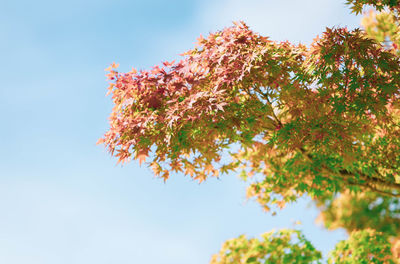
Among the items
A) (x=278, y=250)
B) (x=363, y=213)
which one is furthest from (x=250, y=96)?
(x=363, y=213)

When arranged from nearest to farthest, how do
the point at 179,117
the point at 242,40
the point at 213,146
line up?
the point at 179,117
the point at 242,40
the point at 213,146

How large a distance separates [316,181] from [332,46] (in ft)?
11.3

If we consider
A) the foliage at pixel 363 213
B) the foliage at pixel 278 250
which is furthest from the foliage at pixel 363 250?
the foliage at pixel 363 213

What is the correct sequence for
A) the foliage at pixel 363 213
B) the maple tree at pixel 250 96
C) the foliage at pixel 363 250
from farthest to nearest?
the foliage at pixel 363 213
the foliage at pixel 363 250
the maple tree at pixel 250 96

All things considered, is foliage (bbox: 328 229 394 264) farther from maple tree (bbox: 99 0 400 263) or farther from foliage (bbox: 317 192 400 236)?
foliage (bbox: 317 192 400 236)

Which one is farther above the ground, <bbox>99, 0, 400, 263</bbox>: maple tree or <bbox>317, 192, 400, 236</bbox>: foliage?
<bbox>317, 192, 400, 236</bbox>: foliage

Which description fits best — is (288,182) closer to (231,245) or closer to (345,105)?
(231,245)

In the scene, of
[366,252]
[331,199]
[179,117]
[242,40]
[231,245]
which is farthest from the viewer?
[331,199]

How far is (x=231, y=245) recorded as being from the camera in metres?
9.23

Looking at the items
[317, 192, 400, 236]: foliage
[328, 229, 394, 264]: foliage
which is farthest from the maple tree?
[317, 192, 400, 236]: foliage

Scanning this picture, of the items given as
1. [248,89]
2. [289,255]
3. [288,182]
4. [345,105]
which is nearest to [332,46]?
[345,105]

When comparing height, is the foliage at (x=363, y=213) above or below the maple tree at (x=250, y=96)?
above

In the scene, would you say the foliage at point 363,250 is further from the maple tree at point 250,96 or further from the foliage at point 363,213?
the foliage at point 363,213

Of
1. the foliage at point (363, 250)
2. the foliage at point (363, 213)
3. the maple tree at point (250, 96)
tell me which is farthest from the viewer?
the foliage at point (363, 213)
